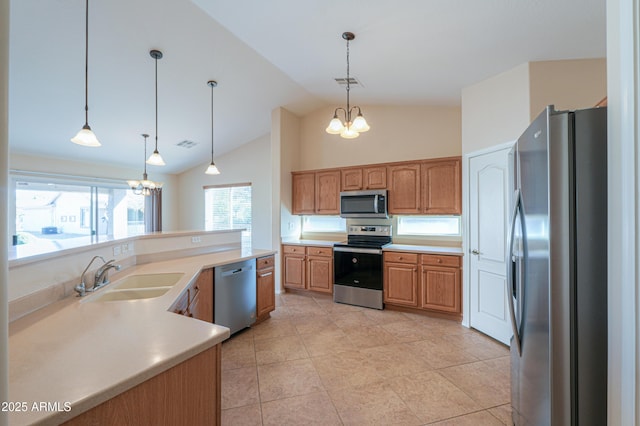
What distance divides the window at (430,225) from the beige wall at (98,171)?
5.74 metres

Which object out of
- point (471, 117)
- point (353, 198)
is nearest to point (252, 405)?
point (353, 198)

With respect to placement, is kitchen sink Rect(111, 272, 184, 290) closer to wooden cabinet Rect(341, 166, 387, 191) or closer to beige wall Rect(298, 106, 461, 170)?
wooden cabinet Rect(341, 166, 387, 191)

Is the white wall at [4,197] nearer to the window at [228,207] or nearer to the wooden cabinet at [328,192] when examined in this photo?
the wooden cabinet at [328,192]

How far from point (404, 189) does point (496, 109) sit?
1.48 metres

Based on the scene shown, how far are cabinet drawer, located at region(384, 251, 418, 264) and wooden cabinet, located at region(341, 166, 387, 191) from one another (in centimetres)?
103

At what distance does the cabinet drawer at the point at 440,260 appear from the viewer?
3.46 meters

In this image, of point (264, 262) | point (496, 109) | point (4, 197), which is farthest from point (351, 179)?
point (4, 197)

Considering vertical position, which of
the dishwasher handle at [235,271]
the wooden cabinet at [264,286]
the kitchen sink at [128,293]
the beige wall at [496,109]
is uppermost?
the beige wall at [496,109]

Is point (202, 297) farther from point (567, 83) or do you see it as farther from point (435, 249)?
point (567, 83)

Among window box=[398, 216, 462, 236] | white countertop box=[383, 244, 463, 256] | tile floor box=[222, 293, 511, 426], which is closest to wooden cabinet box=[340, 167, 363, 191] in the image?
window box=[398, 216, 462, 236]

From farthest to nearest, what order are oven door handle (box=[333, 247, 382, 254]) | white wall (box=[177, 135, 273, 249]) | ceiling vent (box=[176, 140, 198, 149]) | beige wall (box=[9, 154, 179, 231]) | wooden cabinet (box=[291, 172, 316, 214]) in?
1. white wall (box=[177, 135, 273, 249])
2. ceiling vent (box=[176, 140, 198, 149])
3. wooden cabinet (box=[291, 172, 316, 214])
4. beige wall (box=[9, 154, 179, 231])
5. oven door handle (box=[333, 247, 382, 254])

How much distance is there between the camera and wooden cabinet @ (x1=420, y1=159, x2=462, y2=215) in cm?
363

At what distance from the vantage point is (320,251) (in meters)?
4.46

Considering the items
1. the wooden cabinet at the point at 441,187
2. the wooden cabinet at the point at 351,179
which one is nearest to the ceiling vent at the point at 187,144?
the wooden cabinet at the point at 351,179
